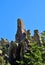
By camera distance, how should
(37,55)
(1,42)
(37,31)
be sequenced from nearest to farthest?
(37,55) < (37,31) < (1,42)

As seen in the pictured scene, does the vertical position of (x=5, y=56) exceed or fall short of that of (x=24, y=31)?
it falls short

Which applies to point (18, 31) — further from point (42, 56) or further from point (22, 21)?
point (42, 56)

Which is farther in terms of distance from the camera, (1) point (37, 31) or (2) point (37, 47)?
(1) point (37, 31)

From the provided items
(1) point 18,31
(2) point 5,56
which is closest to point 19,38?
(1) point 18,31

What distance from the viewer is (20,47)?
1855 inches

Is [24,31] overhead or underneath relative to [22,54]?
overhead

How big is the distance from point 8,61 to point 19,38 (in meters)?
5.68

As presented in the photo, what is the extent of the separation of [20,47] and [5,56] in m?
2.06

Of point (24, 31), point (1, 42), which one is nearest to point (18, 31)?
point (24, 31)

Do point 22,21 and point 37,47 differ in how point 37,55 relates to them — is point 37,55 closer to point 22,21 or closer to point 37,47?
point 37,47

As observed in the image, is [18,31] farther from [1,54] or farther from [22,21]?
[1,54]

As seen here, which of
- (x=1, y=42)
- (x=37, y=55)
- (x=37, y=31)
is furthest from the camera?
(x=1, y=42)

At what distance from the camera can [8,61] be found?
4606 centimetres

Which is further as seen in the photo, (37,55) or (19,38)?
(19,38)
